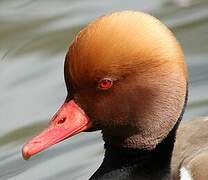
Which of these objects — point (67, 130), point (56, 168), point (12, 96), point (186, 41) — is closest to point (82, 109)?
point (67, 130)

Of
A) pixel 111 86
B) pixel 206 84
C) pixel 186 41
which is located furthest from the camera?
pixel 186 41

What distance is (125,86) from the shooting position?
4.88 meters

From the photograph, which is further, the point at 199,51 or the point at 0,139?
the point at 199,51

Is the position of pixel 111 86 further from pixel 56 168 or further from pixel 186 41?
pixel 186 41

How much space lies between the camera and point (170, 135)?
16.5ft

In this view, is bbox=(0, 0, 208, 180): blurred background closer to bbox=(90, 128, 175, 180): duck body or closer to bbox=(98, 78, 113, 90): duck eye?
bbox=(90, 128, 175, 180): duck body

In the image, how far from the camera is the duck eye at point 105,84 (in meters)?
4.85

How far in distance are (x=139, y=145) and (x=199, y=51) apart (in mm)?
2223

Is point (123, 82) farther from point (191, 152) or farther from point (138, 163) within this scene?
point (191, 152)

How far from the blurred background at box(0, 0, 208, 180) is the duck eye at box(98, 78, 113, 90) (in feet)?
4.30

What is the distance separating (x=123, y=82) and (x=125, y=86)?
0.02 meters

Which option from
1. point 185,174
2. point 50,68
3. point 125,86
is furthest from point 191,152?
point 50,68

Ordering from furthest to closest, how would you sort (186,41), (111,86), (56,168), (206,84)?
(186,41)
(206,84)
(56,168)
(111,86)

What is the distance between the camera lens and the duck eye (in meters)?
4.85
